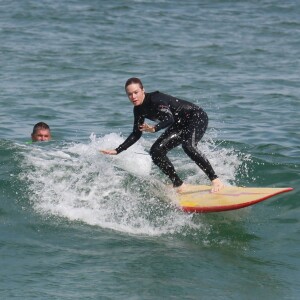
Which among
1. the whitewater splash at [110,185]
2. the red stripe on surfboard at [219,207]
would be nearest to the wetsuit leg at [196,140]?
the red stripe on surfboard at [219,207]

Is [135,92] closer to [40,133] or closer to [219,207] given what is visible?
[219,207]

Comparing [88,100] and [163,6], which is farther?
[163,6]

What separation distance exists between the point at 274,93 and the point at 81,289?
41.0 ft

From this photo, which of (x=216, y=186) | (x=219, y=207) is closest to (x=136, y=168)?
(x=216, y=186)

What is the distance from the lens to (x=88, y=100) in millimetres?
19547

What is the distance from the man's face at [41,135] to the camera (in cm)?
1467

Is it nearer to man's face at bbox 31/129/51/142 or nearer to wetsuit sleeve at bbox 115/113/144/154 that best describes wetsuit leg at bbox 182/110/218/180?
wetsuit sleeve at bbox 115/113/144/154

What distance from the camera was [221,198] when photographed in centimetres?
1051

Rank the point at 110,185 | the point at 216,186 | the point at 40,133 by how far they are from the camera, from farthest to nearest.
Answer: the point at 40,133, the point at 110,185, the point at 216,186

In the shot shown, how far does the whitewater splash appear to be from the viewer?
1075cm

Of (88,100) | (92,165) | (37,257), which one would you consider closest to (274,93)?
(88,100)

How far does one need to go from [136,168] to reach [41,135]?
263 cm

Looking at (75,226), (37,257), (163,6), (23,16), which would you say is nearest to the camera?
(37,257)

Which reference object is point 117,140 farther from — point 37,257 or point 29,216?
point 37,257
